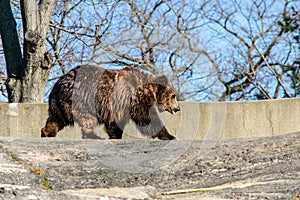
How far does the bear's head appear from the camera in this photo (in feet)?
32.4

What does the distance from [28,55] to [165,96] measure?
409cm

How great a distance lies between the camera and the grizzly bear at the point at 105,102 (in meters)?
8.91

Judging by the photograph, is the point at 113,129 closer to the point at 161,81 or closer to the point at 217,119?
the point at 161,81

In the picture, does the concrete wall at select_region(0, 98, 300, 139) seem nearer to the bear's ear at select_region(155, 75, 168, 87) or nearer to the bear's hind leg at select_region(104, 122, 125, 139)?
the bear's ear at select_region(155, 75, 168, 87)

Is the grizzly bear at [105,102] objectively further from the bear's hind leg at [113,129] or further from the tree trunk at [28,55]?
the tree trunk at [28,55]

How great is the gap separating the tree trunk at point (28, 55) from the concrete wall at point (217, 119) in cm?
197

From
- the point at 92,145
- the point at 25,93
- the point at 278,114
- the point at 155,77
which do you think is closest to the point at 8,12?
the point at 25,93

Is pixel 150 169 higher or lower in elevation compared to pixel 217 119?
lower

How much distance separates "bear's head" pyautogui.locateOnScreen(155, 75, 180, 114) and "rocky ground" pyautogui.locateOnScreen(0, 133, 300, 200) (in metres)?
2.88

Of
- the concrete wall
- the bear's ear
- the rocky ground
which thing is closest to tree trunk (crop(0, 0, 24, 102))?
the concrete wall

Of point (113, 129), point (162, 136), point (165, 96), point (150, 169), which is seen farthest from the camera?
point (165, 96)

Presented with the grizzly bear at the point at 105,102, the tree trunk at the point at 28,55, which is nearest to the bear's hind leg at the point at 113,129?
the grizzly bear at the point at 105,102

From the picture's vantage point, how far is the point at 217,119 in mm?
11023

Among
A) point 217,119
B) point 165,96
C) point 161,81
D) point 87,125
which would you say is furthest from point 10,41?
point 87,125
